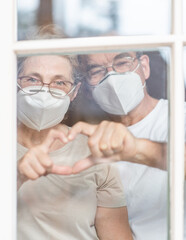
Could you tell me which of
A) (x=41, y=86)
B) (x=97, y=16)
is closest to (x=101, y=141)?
(x=41, y=86)

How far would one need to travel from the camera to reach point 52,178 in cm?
124

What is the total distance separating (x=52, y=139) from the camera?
123cm

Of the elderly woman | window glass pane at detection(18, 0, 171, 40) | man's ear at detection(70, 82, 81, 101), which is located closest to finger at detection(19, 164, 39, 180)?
the elderly woman

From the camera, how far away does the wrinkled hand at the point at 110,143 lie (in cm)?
121

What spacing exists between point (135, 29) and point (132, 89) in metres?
0.17

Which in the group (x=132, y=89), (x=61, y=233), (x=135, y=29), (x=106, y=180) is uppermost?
(x=135, y=29)

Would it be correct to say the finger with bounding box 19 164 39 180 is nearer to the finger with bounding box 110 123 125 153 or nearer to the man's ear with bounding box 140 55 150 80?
the finger with bounding box 110 123 125 153

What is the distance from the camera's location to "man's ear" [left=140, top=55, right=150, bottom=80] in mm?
1212

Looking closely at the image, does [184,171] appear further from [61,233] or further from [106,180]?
[61,233]

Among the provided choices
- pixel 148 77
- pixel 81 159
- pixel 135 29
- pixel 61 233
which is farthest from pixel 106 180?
pixel 135 29

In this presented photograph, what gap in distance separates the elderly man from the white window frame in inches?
1.4

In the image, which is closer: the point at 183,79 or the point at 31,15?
the point at 183,79

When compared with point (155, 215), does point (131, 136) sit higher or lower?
higher

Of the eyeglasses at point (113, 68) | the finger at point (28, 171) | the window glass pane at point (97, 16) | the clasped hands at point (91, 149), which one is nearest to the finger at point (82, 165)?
the clasped hands at point (91, 149)
